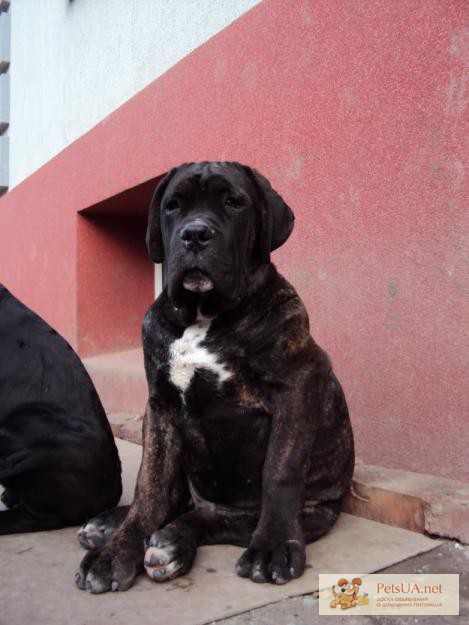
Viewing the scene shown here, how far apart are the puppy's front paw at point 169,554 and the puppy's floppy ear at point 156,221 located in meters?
1.19

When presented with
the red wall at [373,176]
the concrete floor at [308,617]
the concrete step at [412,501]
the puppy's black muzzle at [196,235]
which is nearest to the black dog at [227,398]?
the puppy's black muzzle at [196,235]

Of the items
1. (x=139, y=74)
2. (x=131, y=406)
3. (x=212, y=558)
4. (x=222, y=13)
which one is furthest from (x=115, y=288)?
(x=212, y=558)

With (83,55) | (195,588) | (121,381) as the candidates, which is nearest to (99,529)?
(195,588)

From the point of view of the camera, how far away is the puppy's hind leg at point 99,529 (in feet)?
8.87

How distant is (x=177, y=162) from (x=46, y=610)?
393 centimetres

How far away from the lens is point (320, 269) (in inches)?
152

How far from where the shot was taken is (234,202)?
255 centimetres

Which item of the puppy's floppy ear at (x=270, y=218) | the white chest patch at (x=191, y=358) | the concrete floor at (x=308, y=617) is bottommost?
the concrete floor at (x=308, y=617)

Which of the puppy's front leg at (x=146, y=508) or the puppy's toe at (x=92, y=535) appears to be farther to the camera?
the puppy's toe at (x=92, y=535)

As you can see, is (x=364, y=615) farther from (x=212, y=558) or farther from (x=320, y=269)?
(x=320, y=269)

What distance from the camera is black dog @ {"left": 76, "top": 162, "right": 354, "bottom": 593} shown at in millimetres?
2398

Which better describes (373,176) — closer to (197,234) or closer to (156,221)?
(156,221)

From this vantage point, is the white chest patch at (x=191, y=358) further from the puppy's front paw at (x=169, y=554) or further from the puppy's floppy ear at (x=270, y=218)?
the puppy's front paw at (x=169, y=554)

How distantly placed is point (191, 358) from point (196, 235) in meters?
0.53
